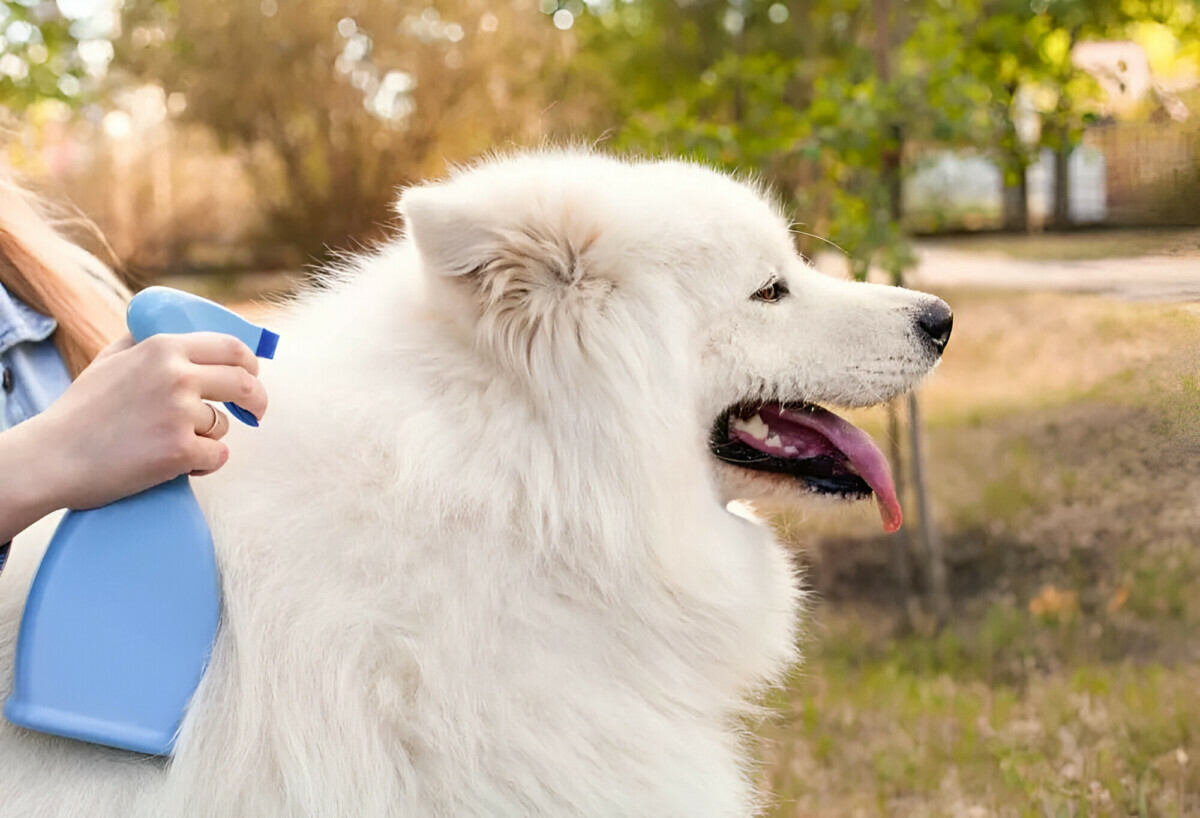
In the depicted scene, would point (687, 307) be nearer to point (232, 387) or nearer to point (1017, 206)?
point (232, 387)

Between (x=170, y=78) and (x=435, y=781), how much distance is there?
521 inches

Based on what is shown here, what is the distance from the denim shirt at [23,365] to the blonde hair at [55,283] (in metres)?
0.03

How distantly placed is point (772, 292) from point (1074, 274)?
5.03 m

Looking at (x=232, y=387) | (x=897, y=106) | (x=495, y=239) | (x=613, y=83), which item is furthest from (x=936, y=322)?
(x=613, y=83)

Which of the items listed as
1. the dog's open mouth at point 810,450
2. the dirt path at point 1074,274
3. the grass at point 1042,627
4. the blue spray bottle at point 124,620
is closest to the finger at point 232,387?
the blue spray bottle at point 124,620

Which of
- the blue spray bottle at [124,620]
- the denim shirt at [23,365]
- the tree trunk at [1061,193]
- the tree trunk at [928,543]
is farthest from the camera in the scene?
the tree trunk at [1061,193]

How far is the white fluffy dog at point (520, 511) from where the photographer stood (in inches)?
58.8

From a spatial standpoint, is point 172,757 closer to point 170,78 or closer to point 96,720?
point 96,720

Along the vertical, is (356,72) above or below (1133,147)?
below

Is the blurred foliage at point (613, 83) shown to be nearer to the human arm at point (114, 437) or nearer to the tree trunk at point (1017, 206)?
the tree trunk at point (1017, 206)

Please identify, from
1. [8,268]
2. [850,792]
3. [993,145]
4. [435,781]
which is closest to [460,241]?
[435,781]

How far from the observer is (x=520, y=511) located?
65.7 inches

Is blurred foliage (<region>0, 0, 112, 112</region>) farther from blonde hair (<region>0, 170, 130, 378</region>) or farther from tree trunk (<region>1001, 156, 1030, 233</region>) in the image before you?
tree trunk (<region>1001, 156, 1030, 233</region>)

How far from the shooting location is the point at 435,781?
153 cm
